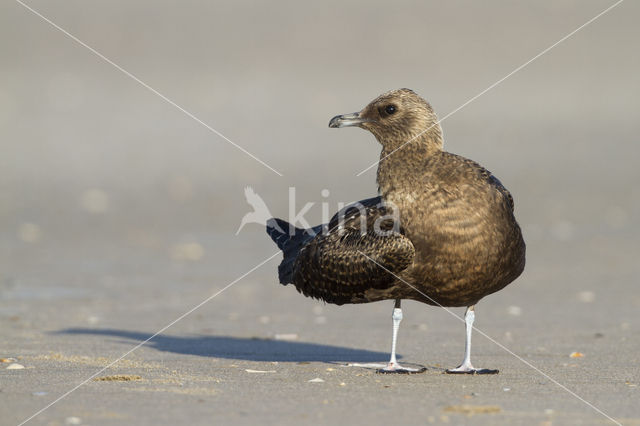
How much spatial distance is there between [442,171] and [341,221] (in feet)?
3.55

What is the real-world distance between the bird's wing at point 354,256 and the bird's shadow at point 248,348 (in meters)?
0.83

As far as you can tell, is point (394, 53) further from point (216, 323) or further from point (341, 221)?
point (341, 221)

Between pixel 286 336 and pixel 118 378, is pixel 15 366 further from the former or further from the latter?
pixel 286 336

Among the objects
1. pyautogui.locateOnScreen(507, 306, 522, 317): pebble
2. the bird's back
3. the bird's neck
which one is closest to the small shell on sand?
the bird's back

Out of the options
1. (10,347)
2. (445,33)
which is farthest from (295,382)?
(445,33)

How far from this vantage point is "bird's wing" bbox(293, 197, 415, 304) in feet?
28.9

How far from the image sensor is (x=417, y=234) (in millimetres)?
8836

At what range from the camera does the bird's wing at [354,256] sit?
8812 millimetres

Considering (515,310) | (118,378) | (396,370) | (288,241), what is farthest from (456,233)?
(515,310)

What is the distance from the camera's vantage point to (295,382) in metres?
8.58

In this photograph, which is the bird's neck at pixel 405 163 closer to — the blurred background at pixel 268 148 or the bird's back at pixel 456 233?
the bird's back at pixel 456 233

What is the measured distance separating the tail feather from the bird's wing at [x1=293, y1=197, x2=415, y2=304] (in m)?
0.35

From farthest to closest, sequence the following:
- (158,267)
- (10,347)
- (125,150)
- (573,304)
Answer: (125,150) → (158,267) → (573,304) → (10,347)

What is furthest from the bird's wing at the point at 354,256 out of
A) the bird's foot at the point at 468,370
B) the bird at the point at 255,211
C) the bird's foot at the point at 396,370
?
the bird at the point at 255,211
